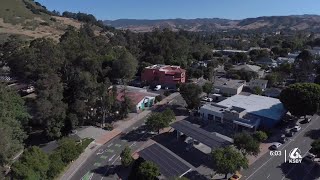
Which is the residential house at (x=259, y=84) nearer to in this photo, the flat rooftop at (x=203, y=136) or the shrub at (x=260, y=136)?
the shrub at (x=260, y=136)

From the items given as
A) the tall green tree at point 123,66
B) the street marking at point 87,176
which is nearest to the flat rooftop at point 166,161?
the street marking at point 87,176

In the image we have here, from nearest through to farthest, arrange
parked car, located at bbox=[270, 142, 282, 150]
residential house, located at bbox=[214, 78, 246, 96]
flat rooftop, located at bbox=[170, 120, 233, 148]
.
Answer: flat rooftop, located at bbox=[170, 120, 233, 148]
parked car, located at bbox=[270, 142, 282, 150]
residential house, located at bbox=[214, 78, 246, 96]

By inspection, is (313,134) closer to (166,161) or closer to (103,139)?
(166,161)

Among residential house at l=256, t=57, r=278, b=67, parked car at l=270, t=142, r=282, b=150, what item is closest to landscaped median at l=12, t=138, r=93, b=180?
parked car at l=270, t=142, r=282, b=150

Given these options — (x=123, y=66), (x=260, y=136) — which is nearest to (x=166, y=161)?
(x=260, y=136)

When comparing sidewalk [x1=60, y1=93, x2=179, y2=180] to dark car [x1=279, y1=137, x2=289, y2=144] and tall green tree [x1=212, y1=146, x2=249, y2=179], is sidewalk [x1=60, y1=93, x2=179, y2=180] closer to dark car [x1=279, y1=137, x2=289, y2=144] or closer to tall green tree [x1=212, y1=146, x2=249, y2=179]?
tall green tree [x1=212, y1=146, x2=249, y2=179]

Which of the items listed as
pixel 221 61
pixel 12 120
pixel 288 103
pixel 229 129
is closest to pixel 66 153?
pixel 12 120

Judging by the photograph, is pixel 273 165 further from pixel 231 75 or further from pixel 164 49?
pixel 164 49
